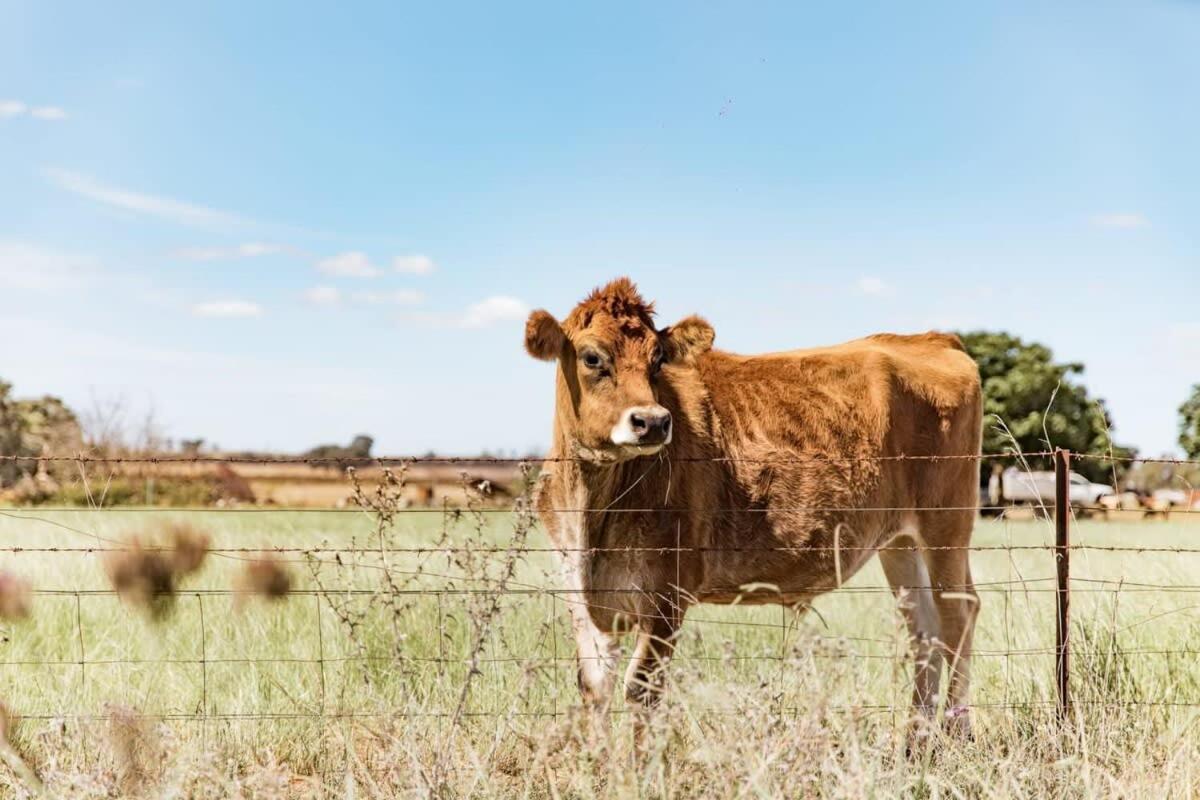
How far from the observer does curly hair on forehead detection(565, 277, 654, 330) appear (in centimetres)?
655

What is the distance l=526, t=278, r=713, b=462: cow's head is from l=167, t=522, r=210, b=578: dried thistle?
1.98m

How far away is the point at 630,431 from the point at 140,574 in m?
2.65

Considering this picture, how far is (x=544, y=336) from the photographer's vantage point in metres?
6.39

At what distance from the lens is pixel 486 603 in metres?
4.93

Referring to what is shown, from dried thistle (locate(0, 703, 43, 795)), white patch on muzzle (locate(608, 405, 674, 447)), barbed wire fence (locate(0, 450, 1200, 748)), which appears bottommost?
dried thistle (locate(0, 703, 43, 795))

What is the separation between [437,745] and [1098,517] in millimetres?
37315

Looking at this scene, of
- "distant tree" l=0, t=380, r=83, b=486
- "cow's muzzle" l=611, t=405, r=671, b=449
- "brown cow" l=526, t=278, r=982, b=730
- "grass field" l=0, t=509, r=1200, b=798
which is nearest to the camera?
"grass field" l=0, t=509, r=1200, b=798

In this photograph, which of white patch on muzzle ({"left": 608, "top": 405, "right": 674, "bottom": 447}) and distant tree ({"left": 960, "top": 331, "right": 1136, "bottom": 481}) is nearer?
white patch on muzzle ({"left": 608, "top": 405, "right": 674, "bottom": 447})

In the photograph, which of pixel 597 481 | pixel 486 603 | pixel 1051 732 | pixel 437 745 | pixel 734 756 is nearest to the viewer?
pixel 734 756

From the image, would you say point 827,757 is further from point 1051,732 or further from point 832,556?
point 832,556

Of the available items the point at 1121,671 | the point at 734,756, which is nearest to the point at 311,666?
the point at 734,756

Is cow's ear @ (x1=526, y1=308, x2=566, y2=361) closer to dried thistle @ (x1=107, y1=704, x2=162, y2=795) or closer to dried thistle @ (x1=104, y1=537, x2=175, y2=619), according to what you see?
dried thistle @ (x1=104, y1=537, x2=175, y2=619)

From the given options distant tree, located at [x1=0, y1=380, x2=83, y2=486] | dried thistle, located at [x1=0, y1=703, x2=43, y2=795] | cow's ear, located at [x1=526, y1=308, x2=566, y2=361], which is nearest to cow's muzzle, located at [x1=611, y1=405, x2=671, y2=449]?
cow's ear, located at [x1=526, y1=308, x2=566, y2=361]

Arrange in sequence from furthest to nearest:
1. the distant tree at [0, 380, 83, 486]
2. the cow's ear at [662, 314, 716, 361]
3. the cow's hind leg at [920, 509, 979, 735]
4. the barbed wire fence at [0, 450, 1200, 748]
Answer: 1. the distant tree at [0, 380, 83, 486]
2. the cow's hind leg at [920, 509, 979, 735]
3. the cow's ear at [662, 314, 716, 361]
4. the barbed wire fence at [0, 450, 1200, 748]
